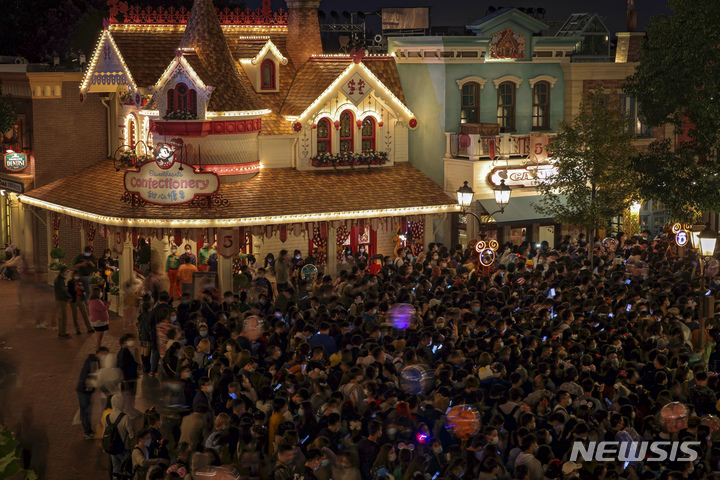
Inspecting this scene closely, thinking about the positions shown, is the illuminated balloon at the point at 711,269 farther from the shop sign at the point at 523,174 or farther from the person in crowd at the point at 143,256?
the person in crowd at the point at 143,256

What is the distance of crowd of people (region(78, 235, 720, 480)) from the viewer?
12.9 meters

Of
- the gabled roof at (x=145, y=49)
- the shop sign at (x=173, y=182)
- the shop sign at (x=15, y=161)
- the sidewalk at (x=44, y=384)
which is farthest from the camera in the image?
the shop sign at (x=15, y=161)

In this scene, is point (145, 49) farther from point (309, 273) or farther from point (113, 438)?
point (113, 438)

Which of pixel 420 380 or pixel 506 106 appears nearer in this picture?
pixel 420 380

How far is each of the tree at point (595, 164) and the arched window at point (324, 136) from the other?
22.9 feet

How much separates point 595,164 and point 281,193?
8869mm

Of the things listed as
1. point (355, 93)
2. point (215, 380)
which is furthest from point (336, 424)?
point (355, 93)

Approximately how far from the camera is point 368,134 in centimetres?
3234

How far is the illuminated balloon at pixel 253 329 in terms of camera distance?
18.2 meters

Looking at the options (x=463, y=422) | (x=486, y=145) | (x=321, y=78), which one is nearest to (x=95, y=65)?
(x=321, y=78)

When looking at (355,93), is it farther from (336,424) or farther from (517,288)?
(336,424)

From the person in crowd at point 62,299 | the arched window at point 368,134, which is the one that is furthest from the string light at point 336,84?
the person in crowd at point 62,299

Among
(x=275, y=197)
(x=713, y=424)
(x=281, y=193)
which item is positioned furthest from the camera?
(x=281, y=193)

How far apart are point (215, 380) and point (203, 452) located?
237cm
